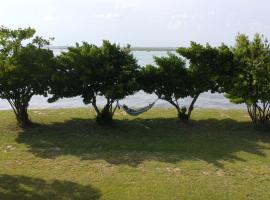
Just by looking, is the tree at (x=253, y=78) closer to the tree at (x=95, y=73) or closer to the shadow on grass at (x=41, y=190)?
the tree at (x=95, y=73)

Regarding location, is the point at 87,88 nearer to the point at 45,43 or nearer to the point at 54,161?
the point at 45,43

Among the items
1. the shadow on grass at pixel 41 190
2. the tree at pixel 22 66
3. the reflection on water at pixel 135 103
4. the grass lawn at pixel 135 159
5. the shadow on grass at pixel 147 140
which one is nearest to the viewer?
A: the shadow on grass at pixel 41 190

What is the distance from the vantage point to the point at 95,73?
74.7 ft

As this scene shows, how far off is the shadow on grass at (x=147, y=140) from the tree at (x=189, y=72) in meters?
1.99

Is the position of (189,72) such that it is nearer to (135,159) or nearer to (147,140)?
(147,140)

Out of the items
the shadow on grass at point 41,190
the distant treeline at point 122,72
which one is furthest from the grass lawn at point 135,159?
the distant treeline at point 122,72

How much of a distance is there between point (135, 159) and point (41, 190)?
190 inches

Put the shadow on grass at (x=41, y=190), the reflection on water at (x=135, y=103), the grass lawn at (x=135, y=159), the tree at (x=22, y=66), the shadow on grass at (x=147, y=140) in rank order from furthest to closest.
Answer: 1. the reflection on water at (x=135, y=103)
2. the tree at (x=22, y=66)
3. the shadow on grass at (x=147, y=140)
4. the grass lawn at (x=135, y=159)
5. the shadow on grass at (x=41, y=190)

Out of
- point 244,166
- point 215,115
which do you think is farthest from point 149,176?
point 215,115

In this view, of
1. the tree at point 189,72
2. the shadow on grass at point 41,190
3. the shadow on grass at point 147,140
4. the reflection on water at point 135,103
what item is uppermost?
the tree at point 189,72

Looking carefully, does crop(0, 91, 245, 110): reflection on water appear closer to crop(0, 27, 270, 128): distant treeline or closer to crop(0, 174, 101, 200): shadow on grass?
crop(0, 27, 270, 128): distant treeline

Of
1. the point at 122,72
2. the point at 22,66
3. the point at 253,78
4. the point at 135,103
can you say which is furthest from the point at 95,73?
the point at 135,103

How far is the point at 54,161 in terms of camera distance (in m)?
17.8

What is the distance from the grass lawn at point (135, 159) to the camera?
14.4m
